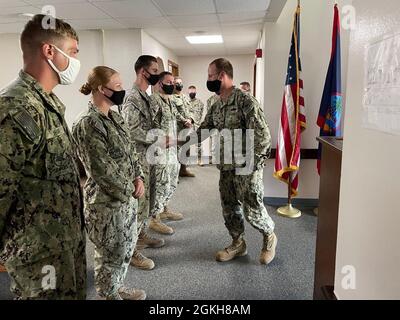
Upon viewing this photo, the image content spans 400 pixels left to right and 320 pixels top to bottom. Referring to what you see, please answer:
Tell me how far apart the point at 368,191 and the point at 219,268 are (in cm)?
168

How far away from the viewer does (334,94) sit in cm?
311

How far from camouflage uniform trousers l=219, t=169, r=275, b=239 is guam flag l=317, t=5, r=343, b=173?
4.50ft

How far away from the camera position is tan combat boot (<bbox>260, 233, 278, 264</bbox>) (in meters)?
2.36

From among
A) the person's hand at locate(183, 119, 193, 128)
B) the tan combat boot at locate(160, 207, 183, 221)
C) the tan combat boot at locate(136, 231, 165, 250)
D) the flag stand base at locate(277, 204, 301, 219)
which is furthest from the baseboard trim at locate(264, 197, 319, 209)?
the tan combat boot at locate(136, 231, 165, 250)

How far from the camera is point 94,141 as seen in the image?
59.3 inches

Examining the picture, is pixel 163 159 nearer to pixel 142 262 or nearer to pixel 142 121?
pixel 142 121

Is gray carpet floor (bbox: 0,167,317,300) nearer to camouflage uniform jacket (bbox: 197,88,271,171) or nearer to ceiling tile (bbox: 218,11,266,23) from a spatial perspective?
camouflage uniform jacket (bbox: 197,88,271,171)

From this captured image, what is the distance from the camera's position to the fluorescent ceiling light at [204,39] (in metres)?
5.16


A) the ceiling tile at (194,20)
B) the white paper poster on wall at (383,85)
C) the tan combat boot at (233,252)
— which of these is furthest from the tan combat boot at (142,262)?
the ceiling tile at (194,20)

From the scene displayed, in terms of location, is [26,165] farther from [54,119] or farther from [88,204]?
[88,204]

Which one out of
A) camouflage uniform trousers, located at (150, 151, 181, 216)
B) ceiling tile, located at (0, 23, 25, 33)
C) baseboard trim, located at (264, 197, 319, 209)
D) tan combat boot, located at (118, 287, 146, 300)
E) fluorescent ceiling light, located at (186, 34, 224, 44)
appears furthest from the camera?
fluorescent ceiling light, located at (186, 34, 224, 44)

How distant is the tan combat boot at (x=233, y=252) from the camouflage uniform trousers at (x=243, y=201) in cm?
6

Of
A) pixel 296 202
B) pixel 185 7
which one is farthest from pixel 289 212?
pixel 185 7

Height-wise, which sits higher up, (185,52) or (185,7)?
(185,52)
